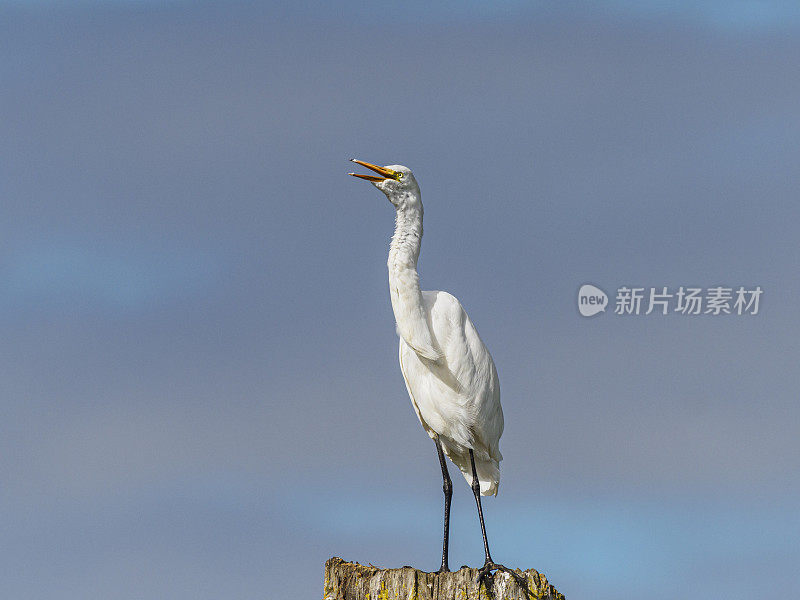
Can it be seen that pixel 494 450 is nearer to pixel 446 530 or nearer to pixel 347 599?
pixel 446 530

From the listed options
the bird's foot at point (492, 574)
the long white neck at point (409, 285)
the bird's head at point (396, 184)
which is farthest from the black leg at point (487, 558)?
the bird's head at point (396, 184)

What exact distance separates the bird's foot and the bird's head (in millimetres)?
2906

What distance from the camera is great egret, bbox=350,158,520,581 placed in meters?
7.68

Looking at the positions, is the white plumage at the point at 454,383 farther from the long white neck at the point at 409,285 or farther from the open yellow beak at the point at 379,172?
the open yellow beak at the point at 379,172

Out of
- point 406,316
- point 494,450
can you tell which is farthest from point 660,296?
point 406,316

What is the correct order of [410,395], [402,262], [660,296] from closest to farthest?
[402,262] < [410,395] < [660,296]

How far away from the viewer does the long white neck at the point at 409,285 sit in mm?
7660

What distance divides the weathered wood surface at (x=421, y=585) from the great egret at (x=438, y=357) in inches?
33.0

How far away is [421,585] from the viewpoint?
6438 millimetres

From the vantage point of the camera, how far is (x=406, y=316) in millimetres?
7684

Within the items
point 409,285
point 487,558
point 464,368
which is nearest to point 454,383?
point 464,368

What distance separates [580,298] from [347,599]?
4.00 meters

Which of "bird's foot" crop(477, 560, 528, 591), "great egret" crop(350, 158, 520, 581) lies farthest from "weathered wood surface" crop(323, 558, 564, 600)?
"great egret" crop(350, 158, 520, 581)

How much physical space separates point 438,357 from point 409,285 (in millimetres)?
637
